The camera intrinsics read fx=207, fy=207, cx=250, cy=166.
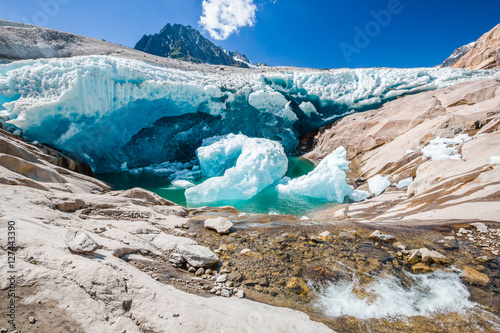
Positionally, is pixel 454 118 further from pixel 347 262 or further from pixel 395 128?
pixel 347 262

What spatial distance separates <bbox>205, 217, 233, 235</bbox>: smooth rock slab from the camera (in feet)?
13.7

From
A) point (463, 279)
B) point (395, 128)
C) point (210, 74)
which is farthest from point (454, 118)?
point (210, 74)

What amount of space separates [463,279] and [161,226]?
497 cm

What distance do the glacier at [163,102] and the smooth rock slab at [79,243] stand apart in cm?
1132

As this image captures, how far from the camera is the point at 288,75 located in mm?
19578

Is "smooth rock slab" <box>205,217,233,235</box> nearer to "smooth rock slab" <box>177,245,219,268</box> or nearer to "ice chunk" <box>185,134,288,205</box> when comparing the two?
"smooth rock slab" <box>177,245,219,268</box>

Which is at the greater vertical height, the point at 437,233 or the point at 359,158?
the point at 359,158

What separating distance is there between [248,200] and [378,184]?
20.9 ft

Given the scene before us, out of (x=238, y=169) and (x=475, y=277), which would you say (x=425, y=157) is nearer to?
(x=475, y=277)

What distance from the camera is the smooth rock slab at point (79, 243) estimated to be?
210 centimetres

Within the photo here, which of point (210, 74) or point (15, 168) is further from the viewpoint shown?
point (210, 74)

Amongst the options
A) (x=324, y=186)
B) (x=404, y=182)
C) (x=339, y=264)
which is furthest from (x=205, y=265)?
(x=404, y=182)

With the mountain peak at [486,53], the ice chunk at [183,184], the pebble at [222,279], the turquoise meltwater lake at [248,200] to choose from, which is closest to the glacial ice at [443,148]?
the turquoise meltwater lake at [248,200]

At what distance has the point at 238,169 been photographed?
37.7ft
